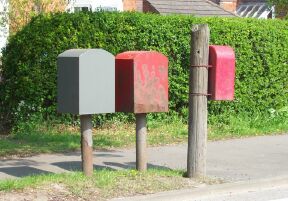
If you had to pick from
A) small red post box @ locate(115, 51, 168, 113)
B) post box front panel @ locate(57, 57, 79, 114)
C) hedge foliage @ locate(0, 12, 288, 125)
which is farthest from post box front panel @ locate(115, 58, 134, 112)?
hedge foliage @ locate(0, 12, 288, 125)

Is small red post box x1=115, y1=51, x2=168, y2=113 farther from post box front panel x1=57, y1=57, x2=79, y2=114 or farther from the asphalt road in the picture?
the asphalt road

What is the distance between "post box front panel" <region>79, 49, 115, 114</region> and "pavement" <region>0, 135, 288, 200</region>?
4.69 feet

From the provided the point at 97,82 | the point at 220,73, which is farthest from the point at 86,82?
the point at 220,73

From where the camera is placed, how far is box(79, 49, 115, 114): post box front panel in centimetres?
829

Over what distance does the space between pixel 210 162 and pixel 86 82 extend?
10.4ft

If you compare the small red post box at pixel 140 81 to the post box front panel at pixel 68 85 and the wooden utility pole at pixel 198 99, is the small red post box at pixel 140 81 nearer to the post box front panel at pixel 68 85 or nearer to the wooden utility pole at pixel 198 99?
the wooden utility pole at pixel 198 99

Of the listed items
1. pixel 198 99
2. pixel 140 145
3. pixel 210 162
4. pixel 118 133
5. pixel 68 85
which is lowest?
pixel 210 162

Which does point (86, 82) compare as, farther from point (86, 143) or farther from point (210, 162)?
point (210, 162)

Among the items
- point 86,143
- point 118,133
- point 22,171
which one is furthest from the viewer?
point 118,133

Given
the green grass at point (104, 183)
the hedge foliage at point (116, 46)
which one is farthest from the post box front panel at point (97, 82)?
the hedge foliage at point (116, 46)

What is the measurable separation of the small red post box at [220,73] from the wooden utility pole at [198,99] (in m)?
0.08

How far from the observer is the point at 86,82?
831cm

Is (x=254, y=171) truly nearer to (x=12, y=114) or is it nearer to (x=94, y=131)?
(x=94, y=131)

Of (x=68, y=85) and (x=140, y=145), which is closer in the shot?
(x=68, y=85)
